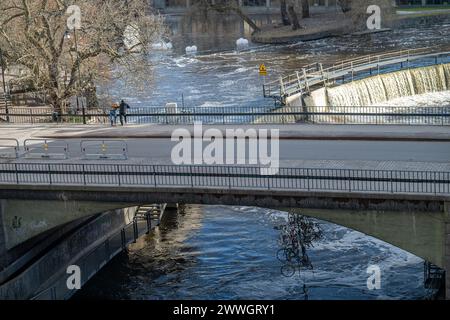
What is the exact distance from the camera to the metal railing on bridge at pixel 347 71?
61.5 metres

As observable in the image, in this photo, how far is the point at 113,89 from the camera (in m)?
72.5

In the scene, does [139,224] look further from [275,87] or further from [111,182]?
[275,87]

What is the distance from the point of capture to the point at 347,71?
225ft

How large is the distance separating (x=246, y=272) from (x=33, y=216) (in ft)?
27.8

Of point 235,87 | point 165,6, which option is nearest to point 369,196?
point 235,87

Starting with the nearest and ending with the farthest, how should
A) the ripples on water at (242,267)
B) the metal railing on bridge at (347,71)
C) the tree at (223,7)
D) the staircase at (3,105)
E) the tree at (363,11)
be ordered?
the ripples on water at (242,267) → the staircase at (3,105) → the metal railing on bridge at (347,71) → the tree at (363,11) → the tree at (223,7)

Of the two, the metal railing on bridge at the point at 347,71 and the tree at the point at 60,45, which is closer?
the tree at the point at 60,45

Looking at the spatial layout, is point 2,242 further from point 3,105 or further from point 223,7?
point 223,7

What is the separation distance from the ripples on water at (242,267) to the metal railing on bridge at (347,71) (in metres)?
18.3

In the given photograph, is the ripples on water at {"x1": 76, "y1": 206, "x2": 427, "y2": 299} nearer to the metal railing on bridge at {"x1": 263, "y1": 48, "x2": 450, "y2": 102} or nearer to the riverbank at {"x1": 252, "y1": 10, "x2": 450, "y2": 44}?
the metal railing on bridge at {"x1": 263, "y1": 48, "x2": 450, "y2": 102}

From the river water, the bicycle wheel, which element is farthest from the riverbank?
the bicycle wheel

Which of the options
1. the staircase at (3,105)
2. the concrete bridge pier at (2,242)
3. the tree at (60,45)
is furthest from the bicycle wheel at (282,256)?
the tree at (60,45)

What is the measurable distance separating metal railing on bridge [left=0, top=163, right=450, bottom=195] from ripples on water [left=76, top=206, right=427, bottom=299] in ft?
15.9

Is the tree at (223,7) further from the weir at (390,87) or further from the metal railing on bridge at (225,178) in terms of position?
the metal railing on bridge at (225,178)
